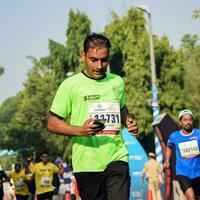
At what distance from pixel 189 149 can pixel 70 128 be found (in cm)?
652

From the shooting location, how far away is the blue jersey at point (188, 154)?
1283 cm

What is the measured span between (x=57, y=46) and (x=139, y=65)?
23.4 metres

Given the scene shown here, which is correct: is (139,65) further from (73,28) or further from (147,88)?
(73,28)

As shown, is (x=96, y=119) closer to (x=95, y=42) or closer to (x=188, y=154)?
(x=95, y=42)

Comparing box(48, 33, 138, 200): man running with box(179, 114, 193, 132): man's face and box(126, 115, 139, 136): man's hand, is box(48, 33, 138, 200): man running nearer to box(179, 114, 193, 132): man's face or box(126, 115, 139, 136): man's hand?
box(126, 115, 139, 136): man's hand

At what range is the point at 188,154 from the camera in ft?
42.2

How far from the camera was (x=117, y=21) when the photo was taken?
50719 millimetres

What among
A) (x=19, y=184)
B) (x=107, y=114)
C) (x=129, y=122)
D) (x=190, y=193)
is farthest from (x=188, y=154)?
(x=19, y=184)

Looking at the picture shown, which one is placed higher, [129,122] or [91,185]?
[129,122]

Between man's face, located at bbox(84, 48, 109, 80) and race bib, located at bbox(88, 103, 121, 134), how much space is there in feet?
0.84

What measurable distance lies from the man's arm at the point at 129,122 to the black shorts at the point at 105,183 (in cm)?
31

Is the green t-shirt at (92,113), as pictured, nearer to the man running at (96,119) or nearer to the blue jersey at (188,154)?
the man running at (96,119)

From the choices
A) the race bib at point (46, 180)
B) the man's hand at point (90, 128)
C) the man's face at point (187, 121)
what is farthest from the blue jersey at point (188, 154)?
the race bib at point (46, 180)

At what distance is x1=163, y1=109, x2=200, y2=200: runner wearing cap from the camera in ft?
41.9
